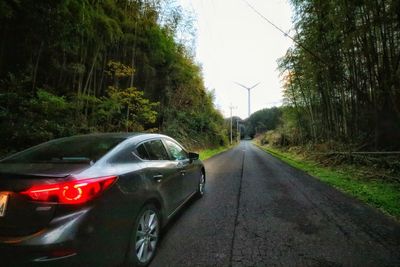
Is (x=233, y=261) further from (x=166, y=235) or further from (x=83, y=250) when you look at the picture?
(x=83, y=250)

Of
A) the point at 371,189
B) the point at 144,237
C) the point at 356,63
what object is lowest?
the point at 371,189

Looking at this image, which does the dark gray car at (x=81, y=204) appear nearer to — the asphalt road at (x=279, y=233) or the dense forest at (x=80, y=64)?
the asphalt road at (x=279, y=233)

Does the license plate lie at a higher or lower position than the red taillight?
lower

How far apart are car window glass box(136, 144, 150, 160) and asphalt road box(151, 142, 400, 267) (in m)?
1.04

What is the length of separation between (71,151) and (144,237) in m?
1.16

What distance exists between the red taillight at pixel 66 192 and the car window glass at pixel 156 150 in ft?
4.06

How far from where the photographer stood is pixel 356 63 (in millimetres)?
9531

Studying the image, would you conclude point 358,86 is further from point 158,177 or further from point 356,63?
point 158,177

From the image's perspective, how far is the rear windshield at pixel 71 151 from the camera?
255 centimetres

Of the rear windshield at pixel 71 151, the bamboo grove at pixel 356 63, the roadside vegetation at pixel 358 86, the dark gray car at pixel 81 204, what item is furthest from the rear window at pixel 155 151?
the bamboo grove at pixel 356 63

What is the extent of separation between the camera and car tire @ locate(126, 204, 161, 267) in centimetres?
247

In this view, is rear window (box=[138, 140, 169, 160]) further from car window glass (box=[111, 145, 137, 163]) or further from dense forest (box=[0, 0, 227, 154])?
dense forest (box=[0, 0, 227, 154])

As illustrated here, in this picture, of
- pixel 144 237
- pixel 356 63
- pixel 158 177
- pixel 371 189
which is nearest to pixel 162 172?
pixel 158 177

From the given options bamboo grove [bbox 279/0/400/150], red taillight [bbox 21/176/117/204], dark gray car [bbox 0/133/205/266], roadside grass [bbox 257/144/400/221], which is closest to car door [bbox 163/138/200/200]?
dark gray car [bbox 0/133/205/266]
